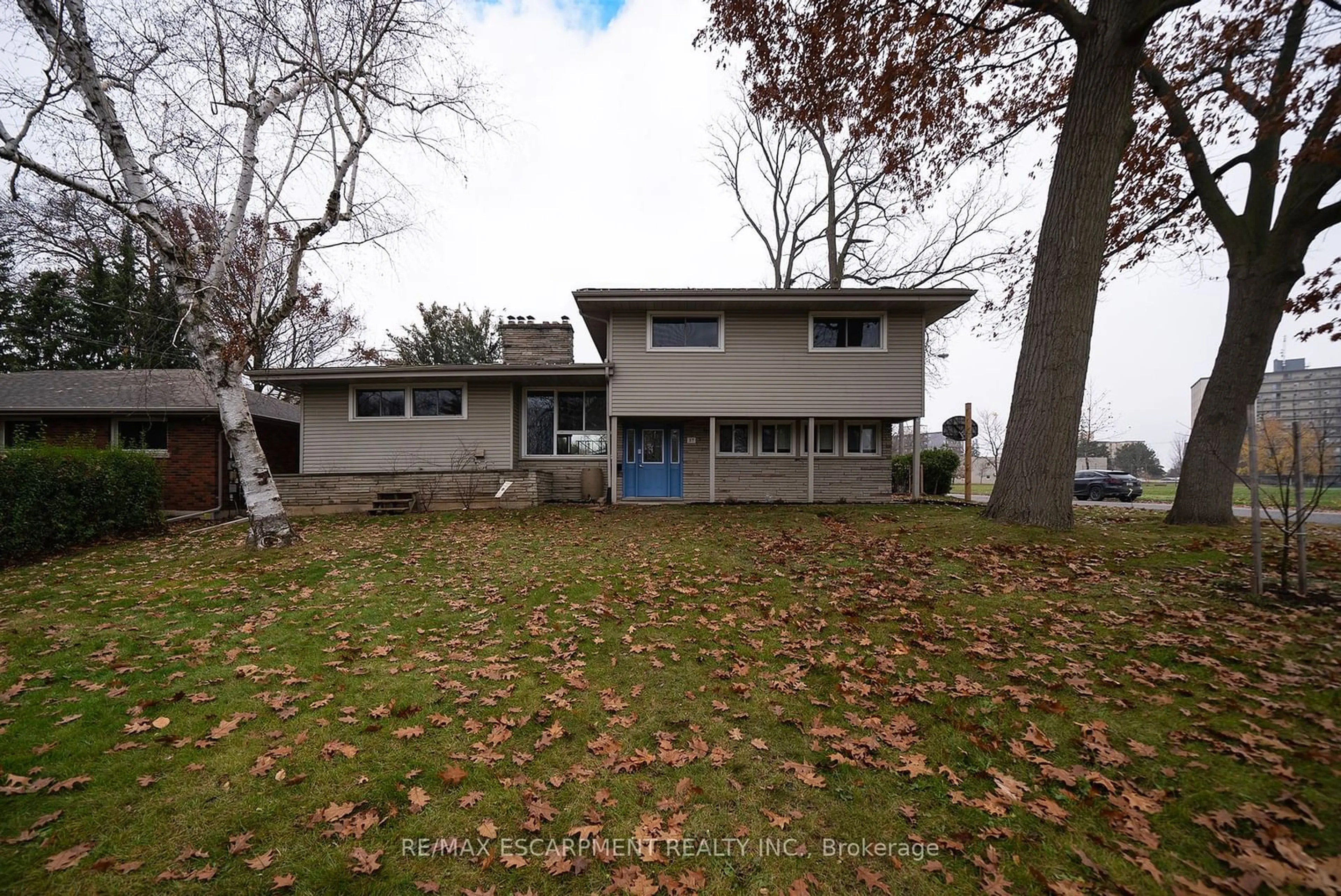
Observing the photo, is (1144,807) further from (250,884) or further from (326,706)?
(326,706)

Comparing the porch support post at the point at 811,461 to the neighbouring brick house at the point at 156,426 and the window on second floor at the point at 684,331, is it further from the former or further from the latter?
the neighbouring brick house at the point at 156,426

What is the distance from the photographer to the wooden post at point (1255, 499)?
4.96 metres

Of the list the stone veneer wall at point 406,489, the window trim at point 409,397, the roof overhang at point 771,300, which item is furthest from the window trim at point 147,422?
the roof overhang at point 771,300

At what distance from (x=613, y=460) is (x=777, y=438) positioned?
482 cm

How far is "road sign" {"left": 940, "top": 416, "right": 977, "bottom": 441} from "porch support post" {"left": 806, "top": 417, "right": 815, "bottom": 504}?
741cm

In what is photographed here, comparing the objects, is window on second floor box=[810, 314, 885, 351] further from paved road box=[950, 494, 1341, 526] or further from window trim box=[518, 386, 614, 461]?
window trim box=[518, 386, 614, 461]

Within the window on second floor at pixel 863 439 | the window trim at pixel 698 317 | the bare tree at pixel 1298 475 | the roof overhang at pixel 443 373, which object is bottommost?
the bare tree at pixel 1298 475

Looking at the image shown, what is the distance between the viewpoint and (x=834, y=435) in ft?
47.7

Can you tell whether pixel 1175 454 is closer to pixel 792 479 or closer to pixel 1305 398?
pixel 792 479

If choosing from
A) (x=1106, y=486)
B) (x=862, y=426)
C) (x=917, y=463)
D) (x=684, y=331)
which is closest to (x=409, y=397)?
(x=684, y=331)

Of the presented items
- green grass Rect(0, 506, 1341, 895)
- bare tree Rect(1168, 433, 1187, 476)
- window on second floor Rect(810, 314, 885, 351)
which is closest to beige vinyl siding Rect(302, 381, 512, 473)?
green grass Rect(0, 506, 1341, 895)

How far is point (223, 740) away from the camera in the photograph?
3.29 meters

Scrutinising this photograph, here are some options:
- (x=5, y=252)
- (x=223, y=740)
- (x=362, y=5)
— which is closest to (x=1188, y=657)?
(x=223, y=740)

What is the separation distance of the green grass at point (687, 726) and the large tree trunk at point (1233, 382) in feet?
8.24
